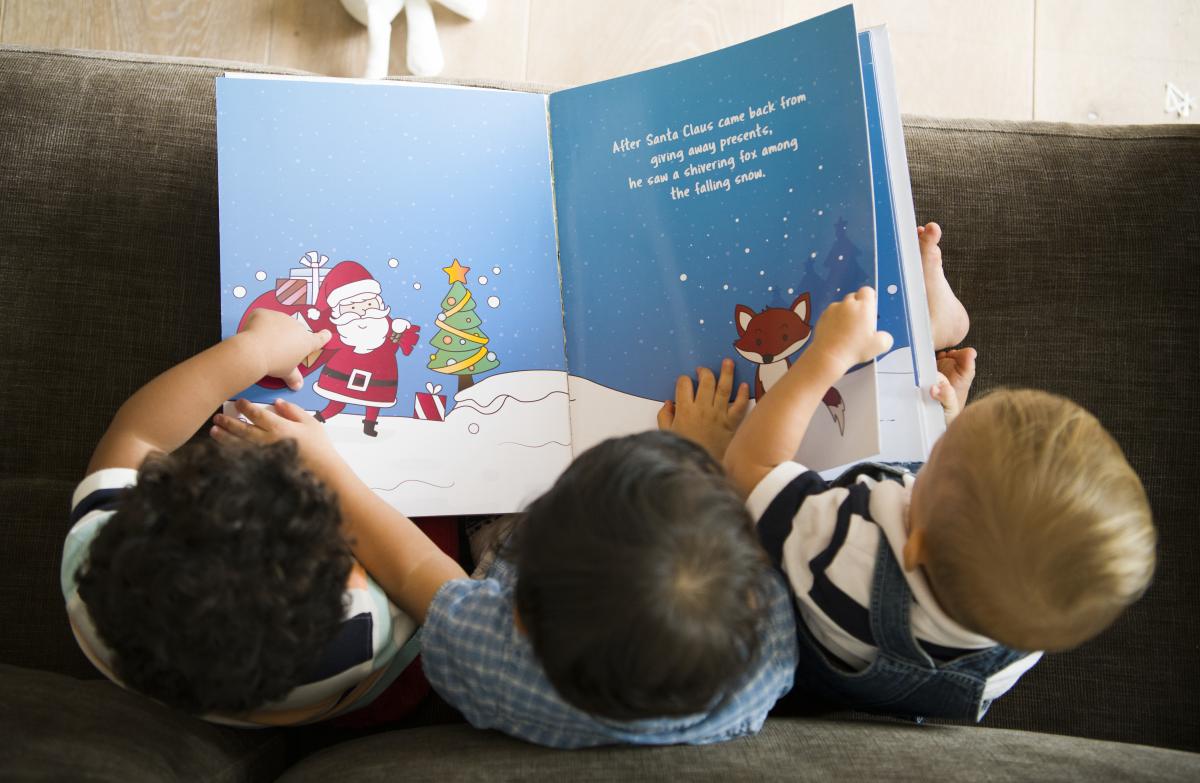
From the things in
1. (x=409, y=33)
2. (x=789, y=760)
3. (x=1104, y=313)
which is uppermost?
(x=409, y=33)

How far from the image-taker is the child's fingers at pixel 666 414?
896mm

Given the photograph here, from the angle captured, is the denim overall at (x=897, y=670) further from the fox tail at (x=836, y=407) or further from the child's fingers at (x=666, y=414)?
the child's fingers at (x=666, y=414)

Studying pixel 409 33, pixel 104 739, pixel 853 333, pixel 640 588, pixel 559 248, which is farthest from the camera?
pixel 409 33

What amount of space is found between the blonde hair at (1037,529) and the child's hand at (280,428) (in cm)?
55

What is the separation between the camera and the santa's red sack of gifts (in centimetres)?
89

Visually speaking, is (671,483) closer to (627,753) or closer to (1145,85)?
(627,753)

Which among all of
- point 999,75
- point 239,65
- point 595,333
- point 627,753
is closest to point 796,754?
point 627,753

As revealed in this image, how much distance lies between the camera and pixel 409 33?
1.38 metres

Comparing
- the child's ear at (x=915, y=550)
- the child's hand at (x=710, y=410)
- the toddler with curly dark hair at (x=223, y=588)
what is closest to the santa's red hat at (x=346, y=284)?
the toddler with curly dark hair at (x=223, y=588)

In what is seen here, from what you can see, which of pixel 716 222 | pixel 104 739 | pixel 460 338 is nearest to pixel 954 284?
pixel 716 222

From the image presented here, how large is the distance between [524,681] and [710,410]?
33 centimetres

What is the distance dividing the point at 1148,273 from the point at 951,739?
0.55 metres

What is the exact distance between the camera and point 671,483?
0.62m

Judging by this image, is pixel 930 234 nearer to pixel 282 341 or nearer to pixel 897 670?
pixel 897 670
